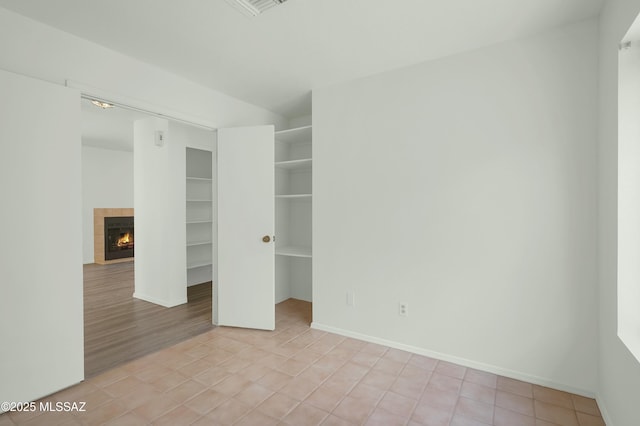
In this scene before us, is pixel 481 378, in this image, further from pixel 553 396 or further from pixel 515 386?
pixel 553 396

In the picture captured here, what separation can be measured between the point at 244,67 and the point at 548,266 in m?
2.96

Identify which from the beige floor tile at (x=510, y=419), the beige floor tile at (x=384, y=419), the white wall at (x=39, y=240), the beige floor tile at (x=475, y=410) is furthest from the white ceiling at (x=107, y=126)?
the beige floor tile at (x=510, y=419)

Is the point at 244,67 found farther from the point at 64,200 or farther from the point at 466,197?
the point at 466,197

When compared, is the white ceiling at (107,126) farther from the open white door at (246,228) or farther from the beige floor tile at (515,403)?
the beige floor tile at (515,403)

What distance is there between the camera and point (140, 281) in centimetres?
436

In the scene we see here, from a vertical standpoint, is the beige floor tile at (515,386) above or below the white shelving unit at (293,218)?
below

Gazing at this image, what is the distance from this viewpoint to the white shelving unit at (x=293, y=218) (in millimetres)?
4129

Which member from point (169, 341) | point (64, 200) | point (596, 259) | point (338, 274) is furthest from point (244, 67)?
point (596, 259)

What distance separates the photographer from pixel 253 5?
191 cm

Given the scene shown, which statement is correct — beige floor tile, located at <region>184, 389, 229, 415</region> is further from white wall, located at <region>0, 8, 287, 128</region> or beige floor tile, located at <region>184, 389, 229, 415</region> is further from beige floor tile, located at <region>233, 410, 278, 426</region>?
white wall, located at <region>0, 8, 287, 128</region>

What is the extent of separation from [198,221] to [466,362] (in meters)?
4.22

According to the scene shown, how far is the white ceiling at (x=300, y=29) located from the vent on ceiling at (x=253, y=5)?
5cm

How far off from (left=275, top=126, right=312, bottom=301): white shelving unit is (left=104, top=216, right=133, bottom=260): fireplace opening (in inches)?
199

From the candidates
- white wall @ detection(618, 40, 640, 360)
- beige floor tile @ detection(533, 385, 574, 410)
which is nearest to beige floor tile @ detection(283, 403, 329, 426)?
beige floor tile @ detection(533, 385, 574, 410)
